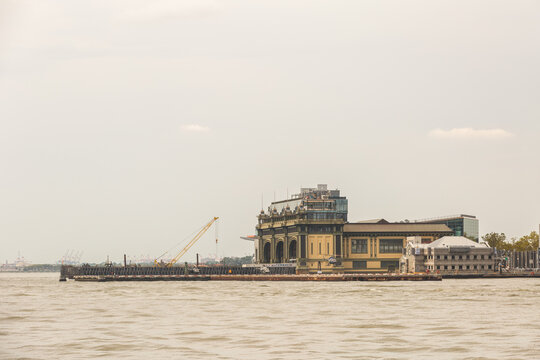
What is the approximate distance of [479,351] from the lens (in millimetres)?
50906

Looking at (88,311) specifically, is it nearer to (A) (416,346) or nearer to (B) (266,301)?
(B) (266,301)

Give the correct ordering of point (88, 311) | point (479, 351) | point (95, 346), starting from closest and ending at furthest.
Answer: point (479, 351) → point (95, 346) → point (88, 311)

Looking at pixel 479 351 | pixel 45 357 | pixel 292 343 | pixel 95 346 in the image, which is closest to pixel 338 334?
pixel 292 343

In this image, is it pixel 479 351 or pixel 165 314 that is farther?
pixel 165 314

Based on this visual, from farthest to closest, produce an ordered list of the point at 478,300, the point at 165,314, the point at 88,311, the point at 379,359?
1. the point at 478,300
2. the point at 88,311
3. the point at 165,314
4. the point at 379,359

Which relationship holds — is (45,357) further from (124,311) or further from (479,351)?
(124,311)

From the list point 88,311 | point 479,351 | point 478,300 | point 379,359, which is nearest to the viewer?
point 379,359

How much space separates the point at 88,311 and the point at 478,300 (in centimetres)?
4165

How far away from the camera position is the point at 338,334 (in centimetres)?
6044

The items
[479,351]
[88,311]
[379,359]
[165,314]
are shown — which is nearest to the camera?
[379,359]

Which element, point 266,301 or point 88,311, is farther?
point 266,301

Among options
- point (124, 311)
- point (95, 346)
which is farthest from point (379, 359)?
point (124, 311)

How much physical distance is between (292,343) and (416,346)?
7.34 m

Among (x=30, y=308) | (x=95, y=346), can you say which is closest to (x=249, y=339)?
(x=95, y=346)
